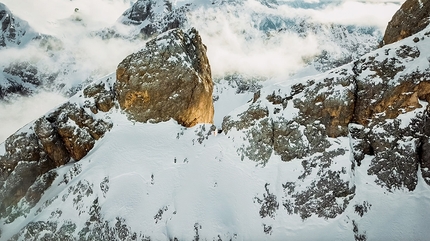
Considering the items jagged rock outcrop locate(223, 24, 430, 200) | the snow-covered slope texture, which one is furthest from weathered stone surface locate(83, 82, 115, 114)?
jagged rock outcrop locate(223, 24, 430, 200)

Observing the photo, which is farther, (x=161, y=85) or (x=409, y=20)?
(x=161, y=85)

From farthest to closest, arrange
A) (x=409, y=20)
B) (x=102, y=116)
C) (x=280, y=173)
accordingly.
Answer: (x=102, y=116) → (x=409, y=20) → (x=280, y=173)

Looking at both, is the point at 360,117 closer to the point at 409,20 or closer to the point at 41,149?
the point at 409,20

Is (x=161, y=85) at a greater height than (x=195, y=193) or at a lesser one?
greater

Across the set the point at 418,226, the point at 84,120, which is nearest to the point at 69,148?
the point at 84,120

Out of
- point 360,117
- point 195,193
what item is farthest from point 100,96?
point 360,117

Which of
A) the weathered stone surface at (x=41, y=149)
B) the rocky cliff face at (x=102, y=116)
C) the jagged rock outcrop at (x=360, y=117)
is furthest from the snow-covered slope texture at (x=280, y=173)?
the rocky cliff face at (x=102, y=116)

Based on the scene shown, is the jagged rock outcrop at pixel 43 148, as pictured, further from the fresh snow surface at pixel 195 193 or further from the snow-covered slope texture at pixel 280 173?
the fresh snow surface at pixel 195 193
